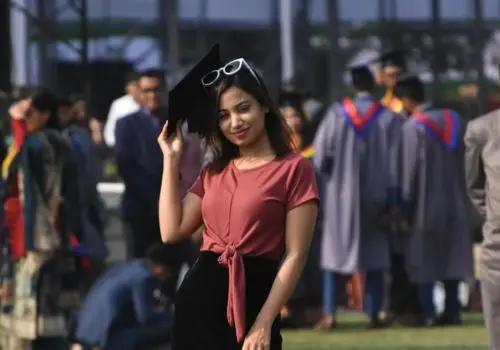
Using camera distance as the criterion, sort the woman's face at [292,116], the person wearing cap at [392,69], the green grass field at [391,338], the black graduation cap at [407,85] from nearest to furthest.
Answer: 1. the green grass field at [391,338]
2. the woman's face at [292,116]
3. the black graduation cap at [407,85]
4. the person wearing cap at [392,69]

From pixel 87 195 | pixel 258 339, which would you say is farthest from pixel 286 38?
Answer: pixel 258 339

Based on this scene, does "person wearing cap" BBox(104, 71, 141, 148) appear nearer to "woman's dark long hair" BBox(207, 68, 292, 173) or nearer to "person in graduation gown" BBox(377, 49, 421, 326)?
"person in graduation gown" BBox(377, 49, 421, 326)

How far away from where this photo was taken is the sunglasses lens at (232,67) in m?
5.38

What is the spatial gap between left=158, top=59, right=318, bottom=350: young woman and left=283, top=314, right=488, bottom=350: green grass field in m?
5.76

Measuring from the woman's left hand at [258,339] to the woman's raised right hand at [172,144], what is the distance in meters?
0.56

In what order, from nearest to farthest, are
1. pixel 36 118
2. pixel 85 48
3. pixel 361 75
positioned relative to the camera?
1. pixel 36 118
2. pixel 361 75
3. pixel 85 48

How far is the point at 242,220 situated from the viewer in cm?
526

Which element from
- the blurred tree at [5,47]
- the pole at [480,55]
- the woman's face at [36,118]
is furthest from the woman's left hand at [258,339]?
the pole at [480,55]

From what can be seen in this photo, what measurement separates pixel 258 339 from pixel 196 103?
74 centimetres

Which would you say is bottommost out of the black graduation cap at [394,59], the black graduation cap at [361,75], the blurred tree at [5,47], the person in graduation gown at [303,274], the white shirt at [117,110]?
the person in graduation gown at [303,274]

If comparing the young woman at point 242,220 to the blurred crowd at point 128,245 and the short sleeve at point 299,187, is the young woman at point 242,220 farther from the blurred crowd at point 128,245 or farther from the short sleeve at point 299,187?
the blurred crowd at point 128,245

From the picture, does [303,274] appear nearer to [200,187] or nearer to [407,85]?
[407,85]

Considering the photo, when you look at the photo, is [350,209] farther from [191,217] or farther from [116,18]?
[191,217]

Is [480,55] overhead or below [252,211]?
overhead
